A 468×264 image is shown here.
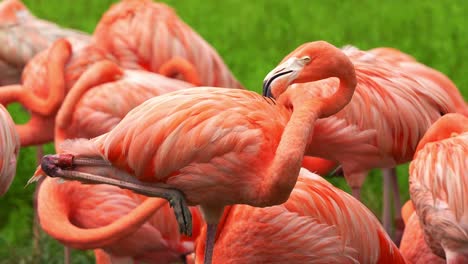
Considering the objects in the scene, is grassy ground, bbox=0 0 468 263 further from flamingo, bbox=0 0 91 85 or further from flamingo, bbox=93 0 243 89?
flamingo, bbox=93 0 243 89

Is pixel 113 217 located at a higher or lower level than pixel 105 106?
lower

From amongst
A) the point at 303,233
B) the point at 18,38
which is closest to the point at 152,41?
the point at 18,38

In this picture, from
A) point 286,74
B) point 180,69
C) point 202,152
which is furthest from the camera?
point 180,69

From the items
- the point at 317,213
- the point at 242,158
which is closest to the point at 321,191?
the point at 317,213

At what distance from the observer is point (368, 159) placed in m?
5.52

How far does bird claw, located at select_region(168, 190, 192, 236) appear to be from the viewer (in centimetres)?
405

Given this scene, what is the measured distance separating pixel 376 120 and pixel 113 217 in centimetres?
125

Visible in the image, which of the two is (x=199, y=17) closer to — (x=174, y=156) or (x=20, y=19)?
(x=20, y=19)

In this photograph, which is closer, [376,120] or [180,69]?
[376,120]

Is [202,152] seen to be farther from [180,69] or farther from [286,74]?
[180,69]

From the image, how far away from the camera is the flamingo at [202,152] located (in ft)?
13.3

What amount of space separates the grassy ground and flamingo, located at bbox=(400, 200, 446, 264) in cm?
196

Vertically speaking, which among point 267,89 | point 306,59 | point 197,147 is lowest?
point 197,147

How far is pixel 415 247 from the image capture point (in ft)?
16.7
